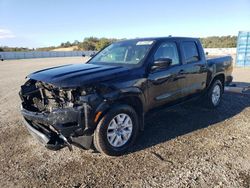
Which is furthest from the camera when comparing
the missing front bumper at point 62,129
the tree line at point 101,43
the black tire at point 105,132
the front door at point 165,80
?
the tree line at point 101,43

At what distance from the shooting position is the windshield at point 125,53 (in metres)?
4.66

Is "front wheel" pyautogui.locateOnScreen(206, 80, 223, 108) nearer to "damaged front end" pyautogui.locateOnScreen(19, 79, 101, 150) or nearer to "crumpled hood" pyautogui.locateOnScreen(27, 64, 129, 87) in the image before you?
"crumpled hood" pyautogui.locateOnScreen(27, 64, 129, 87)

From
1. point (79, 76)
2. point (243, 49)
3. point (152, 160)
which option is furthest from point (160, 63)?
point (243, 49)

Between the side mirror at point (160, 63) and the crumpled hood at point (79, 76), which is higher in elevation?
the side mirror at point (160, 63)

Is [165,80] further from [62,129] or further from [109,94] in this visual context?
[62,129]

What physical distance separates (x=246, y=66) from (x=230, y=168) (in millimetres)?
16670

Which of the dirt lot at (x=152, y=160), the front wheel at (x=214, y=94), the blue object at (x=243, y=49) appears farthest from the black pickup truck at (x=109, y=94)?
the blue object at (x=243, y=49)

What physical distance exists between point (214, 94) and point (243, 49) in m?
13.4

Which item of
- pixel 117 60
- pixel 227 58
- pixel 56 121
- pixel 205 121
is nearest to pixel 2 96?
pixel 117 60

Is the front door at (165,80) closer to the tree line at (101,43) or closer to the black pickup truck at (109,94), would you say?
the black pickup truck at (109,94)

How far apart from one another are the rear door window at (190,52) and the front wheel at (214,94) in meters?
1.06

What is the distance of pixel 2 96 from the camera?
902 centimetres

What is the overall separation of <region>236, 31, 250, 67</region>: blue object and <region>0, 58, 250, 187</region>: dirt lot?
14.1m

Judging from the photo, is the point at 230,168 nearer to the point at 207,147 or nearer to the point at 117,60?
the point at 207,147
